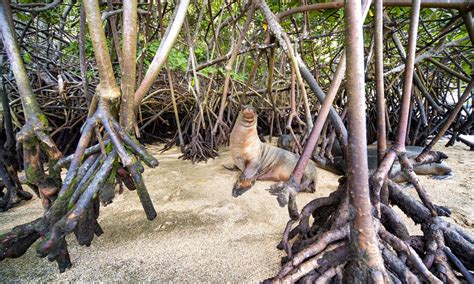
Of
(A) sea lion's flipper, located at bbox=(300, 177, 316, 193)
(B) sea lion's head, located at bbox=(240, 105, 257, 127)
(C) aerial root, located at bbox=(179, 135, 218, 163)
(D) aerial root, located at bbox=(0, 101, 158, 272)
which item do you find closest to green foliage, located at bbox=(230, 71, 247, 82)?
(B) sea lion's head, located at bbox=(240, 105, 257, 127)

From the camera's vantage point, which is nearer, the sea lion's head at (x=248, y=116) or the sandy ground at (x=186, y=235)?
the sandy ground at (x=186, y=235)

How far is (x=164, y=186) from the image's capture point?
1.94 meters

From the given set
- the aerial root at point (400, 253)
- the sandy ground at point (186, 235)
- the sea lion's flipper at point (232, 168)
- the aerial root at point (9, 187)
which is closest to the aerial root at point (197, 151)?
the sea lion's flipper at point (232, 168)

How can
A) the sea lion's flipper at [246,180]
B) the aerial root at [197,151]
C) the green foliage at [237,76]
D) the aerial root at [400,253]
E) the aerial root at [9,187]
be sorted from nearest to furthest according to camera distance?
the aerial root at [400,253] → the aerial root at [9,187] → the sea lion's flipper at [246,180] → the aerial root at [197,151] → the green foliage at [237,76]

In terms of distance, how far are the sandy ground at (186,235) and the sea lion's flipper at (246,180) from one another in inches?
A: 2.7

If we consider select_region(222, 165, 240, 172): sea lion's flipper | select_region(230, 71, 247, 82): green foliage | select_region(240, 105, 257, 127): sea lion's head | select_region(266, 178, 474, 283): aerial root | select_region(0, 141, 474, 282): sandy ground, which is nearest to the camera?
select_region(266, 178, 474, 283): aerial root

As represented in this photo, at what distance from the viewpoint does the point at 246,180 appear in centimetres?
208

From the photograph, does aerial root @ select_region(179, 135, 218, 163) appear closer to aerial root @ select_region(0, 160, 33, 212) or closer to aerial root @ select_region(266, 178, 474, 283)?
aerial root @ select_region(0, 160, 33, 212)

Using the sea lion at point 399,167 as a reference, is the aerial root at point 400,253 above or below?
above

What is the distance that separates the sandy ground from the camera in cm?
93

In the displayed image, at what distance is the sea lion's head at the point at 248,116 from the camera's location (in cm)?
241

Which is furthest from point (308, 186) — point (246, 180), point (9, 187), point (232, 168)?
point (9, 187)

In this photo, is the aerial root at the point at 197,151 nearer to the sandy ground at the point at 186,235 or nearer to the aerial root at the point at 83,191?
the sandy ground at the point at 186,235

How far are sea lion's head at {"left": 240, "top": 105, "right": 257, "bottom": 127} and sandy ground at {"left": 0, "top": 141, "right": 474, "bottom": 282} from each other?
766 millimetres
